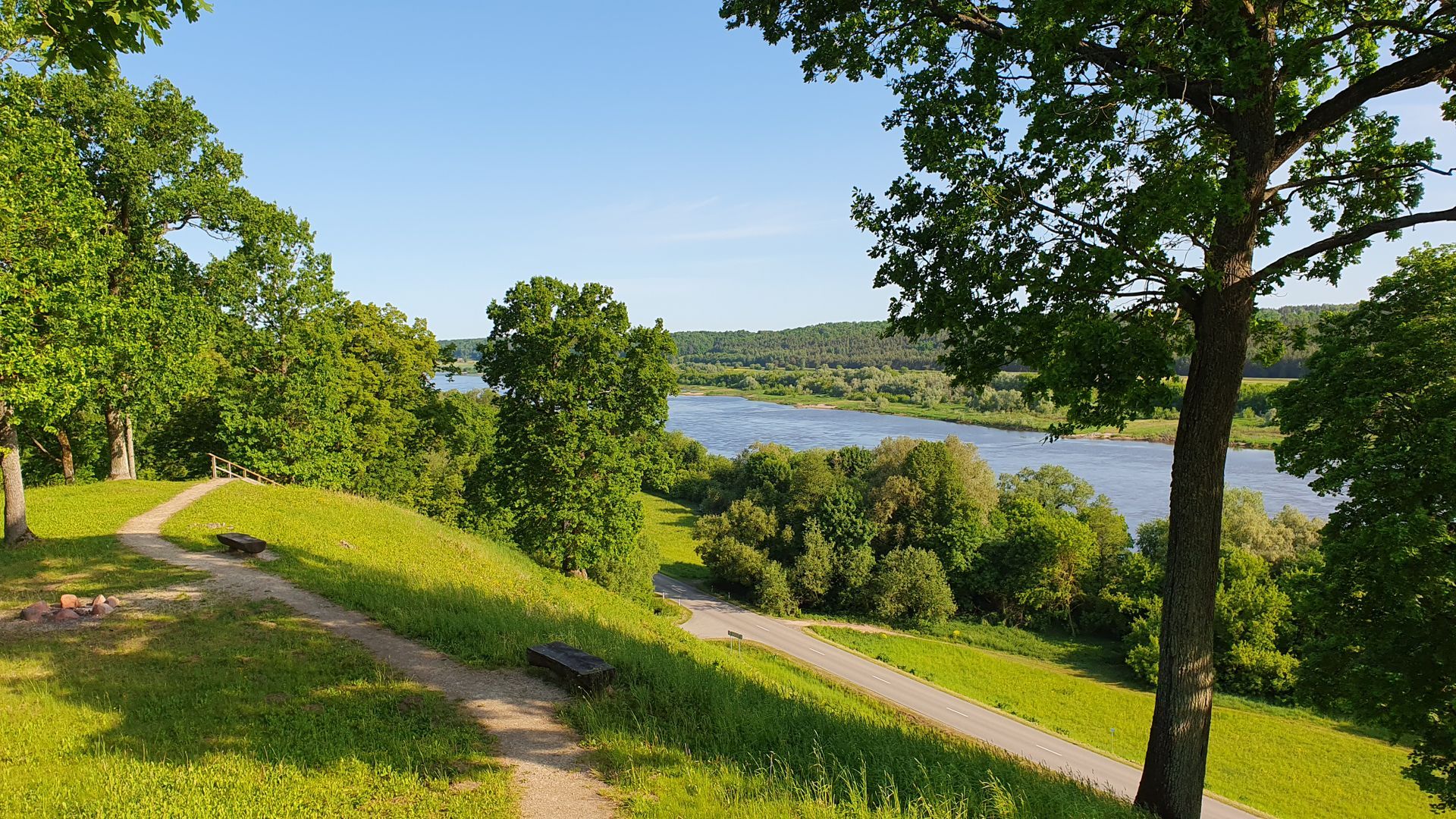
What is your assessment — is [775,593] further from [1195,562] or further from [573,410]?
[1195,562]

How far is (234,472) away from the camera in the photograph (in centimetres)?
2373

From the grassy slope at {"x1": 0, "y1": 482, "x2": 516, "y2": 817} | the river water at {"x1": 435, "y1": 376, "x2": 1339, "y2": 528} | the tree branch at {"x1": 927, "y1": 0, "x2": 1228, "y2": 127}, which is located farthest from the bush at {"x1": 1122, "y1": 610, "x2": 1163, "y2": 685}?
the grassy slope at {"x1": 0, "y1": 482, "x2": 516, "y2": 817}

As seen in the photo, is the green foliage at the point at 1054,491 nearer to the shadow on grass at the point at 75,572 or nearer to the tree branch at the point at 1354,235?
the tree branch at the point at 1354,235

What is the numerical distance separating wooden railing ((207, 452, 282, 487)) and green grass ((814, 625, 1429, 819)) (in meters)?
27.7

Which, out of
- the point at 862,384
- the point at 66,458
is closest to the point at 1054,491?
the point at 66,458

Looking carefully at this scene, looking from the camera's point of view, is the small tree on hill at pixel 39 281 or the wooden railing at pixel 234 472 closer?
the small tree on hill at pixel 39 281

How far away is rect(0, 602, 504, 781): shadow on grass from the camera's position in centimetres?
559

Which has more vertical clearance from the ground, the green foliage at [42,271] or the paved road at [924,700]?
the green foliage at [42,271]

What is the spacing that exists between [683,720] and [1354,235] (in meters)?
7.86

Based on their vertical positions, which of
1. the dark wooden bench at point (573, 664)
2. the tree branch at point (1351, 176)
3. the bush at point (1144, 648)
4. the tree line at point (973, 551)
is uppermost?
the tree branch at point (1351, 176)

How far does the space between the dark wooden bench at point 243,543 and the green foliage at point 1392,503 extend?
19404 millimetres

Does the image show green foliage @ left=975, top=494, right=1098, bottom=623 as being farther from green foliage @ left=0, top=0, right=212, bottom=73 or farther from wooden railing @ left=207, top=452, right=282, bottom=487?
green foliage @ left=0, top=0, right=212, bottom=73

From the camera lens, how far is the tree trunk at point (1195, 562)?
6082 millimetres

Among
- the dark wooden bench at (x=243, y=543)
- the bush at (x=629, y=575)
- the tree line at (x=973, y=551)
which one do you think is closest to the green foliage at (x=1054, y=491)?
the tree line at (x=973, y=551)
